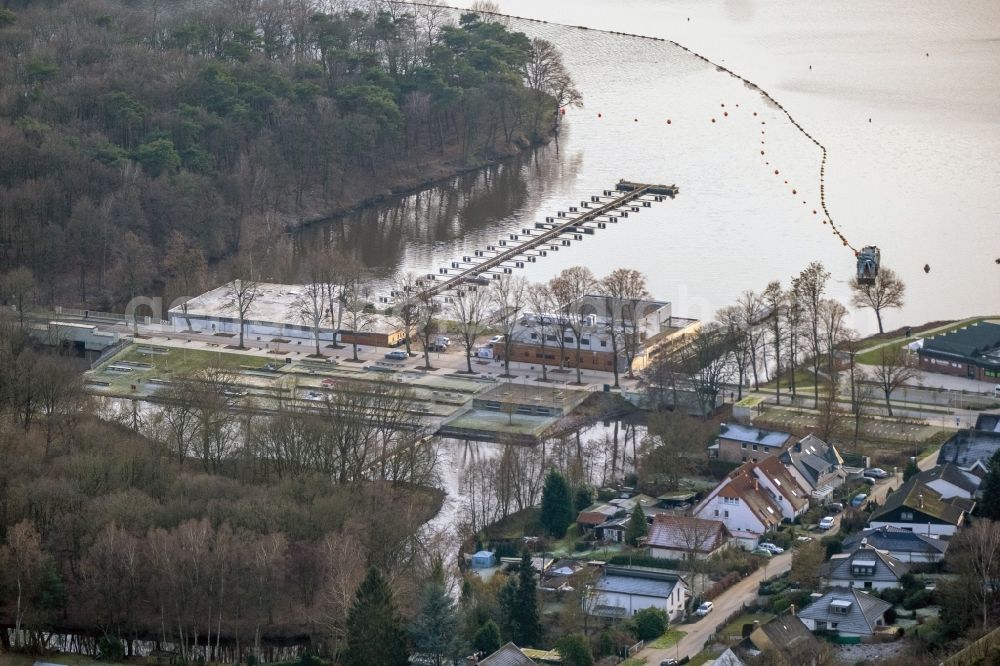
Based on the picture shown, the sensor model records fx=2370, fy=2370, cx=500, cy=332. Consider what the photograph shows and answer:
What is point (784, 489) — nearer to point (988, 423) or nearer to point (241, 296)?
point (988, 423)

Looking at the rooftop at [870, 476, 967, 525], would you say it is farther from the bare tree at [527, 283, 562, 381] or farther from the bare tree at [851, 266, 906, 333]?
the bare tree at [851, 266, 906, 333]

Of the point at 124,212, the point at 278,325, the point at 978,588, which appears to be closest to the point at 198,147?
the point at 124,212

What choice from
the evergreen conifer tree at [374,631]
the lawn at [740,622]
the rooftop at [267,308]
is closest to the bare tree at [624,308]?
the rooftop at [267,308]

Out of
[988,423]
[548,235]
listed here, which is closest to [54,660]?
[988,423]

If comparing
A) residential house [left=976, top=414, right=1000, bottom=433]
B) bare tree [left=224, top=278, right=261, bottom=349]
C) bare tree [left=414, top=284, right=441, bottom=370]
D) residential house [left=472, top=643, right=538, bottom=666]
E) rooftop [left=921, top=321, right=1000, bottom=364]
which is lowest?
residential house [left=472, top=643, right=538, bottom=666]

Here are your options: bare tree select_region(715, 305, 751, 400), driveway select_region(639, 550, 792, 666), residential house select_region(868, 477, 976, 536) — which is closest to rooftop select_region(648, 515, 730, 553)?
driveway select_region(639, 550, 792, 666)

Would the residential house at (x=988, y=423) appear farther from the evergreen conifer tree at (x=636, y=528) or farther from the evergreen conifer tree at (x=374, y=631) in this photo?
the evergreen conifer tree at (x=374, y=631)

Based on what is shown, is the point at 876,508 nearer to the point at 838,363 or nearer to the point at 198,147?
the point at 838,363
